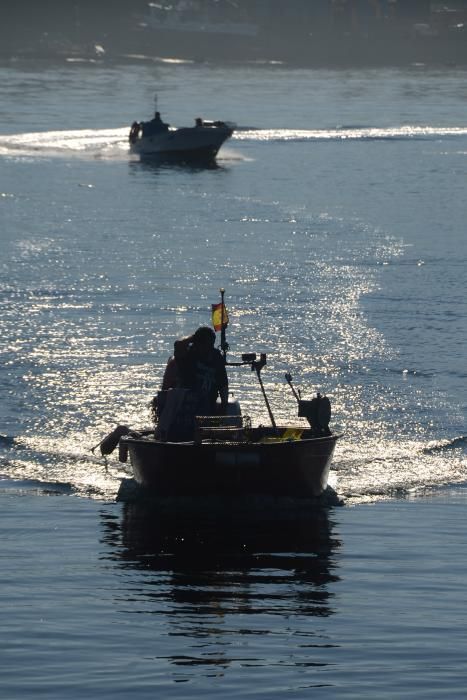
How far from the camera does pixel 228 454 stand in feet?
65.7

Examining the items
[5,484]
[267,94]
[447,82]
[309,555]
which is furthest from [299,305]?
[447,82]

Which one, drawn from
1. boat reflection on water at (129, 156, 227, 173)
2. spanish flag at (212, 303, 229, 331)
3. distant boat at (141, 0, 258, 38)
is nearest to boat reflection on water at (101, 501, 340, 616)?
spanish flag at (212, 303, 229, 331)

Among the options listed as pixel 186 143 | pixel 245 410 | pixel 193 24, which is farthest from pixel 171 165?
pixel 193 24

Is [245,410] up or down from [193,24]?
down

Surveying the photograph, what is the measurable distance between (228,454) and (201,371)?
5.32 ft

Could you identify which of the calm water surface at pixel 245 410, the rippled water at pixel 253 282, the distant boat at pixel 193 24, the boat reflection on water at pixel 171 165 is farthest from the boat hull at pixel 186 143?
the distant boat at pixel 193 24

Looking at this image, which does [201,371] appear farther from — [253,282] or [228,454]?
[253,282]

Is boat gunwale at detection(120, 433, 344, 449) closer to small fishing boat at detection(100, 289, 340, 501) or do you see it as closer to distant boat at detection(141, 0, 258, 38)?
small fishing boat at detection(100, 289, 340, 501)

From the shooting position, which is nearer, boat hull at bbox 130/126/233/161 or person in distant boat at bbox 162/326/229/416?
person in distant boat at bbox 162/326/229/416

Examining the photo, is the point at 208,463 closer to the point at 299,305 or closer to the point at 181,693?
the point at 181,693

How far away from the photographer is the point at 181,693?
14.4 meters

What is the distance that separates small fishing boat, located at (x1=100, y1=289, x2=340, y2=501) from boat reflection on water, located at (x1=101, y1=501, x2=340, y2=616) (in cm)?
39

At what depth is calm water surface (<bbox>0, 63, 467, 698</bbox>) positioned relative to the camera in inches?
613

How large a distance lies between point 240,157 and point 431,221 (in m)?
24.7
